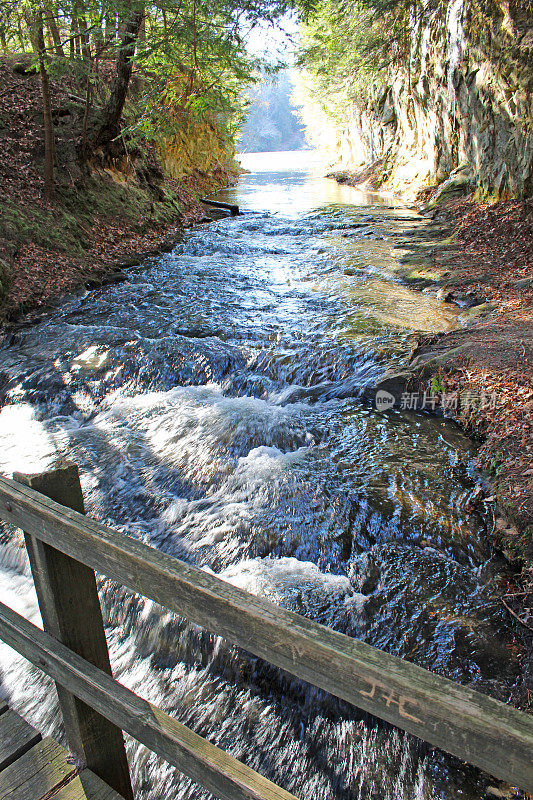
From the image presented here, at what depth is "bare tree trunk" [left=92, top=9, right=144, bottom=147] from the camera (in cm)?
1180

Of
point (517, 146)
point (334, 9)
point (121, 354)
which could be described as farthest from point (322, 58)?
point (121, 354)

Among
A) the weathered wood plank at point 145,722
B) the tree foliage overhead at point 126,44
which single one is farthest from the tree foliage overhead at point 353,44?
the weathered wood plank at point 145,722

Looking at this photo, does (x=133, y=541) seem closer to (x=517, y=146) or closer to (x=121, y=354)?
(x=121, y=354)

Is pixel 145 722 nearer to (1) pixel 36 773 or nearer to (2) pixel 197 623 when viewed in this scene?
(2) pixel 197 623

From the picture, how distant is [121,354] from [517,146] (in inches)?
437

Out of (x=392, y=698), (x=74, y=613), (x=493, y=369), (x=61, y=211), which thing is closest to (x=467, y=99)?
(x=61, y=211)

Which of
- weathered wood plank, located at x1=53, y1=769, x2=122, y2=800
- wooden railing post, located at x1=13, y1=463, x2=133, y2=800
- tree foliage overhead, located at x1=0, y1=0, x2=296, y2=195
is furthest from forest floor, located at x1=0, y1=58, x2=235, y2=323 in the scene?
weathered wood plank, located at x1=53, y1=769, x2=122, y2=800

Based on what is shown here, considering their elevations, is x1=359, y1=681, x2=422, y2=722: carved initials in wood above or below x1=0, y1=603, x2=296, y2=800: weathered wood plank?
above

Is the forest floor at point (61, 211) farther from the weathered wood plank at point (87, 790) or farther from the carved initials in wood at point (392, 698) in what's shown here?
the carved initials in wood at point (392, 698)

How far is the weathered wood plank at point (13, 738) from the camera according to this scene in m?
2.47

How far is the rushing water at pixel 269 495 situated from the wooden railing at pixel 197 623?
3.95 ft

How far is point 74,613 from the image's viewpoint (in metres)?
2.22
